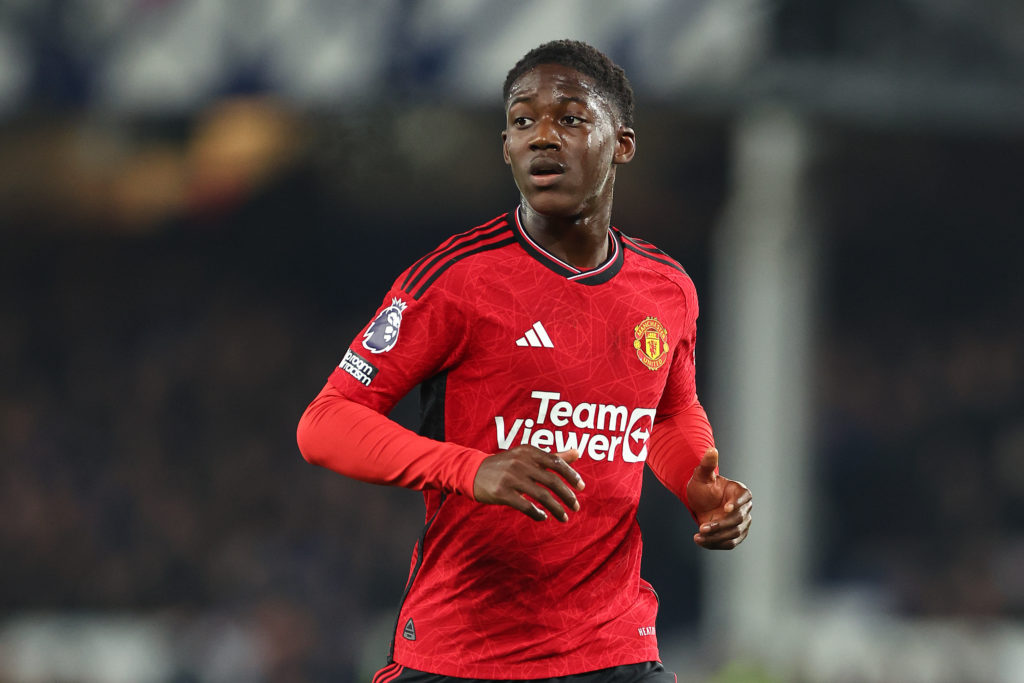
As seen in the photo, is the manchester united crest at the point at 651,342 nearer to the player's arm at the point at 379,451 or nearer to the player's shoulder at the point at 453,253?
the player's shoulder at the point at 453,253

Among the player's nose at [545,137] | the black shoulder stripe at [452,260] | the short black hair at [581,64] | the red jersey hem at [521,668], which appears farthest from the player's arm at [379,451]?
the short black hair at [581,64]

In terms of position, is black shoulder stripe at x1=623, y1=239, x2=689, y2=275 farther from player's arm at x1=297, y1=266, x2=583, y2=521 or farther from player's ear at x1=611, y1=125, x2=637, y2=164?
player's arm at x1=297, y1=266, x2=583, y2=521

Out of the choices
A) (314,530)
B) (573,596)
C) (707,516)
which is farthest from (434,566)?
(314,530)

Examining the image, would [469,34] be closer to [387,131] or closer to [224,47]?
[224,47]

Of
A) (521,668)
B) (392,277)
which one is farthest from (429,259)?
(392,277)

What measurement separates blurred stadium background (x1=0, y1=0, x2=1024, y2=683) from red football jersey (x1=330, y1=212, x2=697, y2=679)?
5.38 metres

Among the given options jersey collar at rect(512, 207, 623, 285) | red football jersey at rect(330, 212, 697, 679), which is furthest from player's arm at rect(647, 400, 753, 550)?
jersey collar at rect(512, 207, 623, 285)

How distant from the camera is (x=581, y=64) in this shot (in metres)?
3.17

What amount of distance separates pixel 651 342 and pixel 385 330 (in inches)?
24.4

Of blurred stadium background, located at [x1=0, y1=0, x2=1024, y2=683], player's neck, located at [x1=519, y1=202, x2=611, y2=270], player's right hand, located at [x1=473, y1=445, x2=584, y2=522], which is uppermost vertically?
blurred stadium background, located at [x1=0, y1=0, x2=1024, y2=683]

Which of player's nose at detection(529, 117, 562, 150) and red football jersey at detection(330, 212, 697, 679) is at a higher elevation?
player's nose at detection(529, 117, 562, 150)

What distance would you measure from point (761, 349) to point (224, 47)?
409 cm

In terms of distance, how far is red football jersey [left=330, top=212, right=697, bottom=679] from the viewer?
3.03 meters

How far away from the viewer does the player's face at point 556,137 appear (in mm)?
3111
